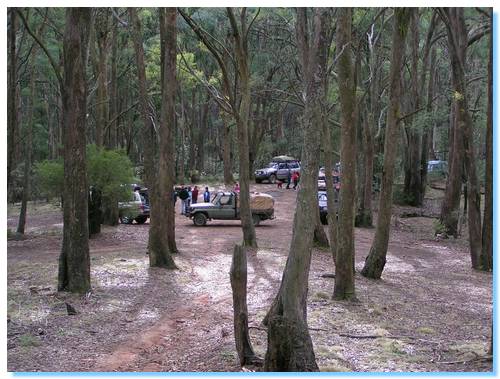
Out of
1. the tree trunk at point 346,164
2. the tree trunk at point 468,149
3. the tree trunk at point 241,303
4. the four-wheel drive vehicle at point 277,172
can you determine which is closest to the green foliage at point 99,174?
the tree trunk at point 468,149

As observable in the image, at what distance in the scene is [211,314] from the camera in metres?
11.4

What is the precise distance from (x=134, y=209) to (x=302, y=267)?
19.3 m

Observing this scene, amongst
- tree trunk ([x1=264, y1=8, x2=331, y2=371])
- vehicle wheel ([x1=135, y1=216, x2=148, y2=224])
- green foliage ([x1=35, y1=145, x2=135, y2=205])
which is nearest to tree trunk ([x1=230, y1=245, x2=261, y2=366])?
tree trunk ([x1=264, y1=8, x2=331, y2=371])

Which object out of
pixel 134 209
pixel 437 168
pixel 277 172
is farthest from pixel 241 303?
pixel 437 168

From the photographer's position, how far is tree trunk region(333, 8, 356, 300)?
12.1 meters

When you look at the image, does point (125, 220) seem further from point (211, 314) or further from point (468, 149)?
point (211, 314)

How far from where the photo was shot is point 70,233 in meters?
12.2

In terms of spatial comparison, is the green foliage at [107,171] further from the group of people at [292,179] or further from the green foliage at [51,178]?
the group of people at [292,179]

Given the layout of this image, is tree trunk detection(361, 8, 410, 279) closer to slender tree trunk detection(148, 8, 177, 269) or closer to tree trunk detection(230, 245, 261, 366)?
slender tree trunk detection(148, 8, 177, 269)

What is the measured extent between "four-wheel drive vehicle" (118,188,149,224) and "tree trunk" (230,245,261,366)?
17.4m

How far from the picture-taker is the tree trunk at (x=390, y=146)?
14.1 metres

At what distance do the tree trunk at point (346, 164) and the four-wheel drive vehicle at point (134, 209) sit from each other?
1340cm

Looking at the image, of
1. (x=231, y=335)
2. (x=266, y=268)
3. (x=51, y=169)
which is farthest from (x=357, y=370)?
(x=51, y=169)
